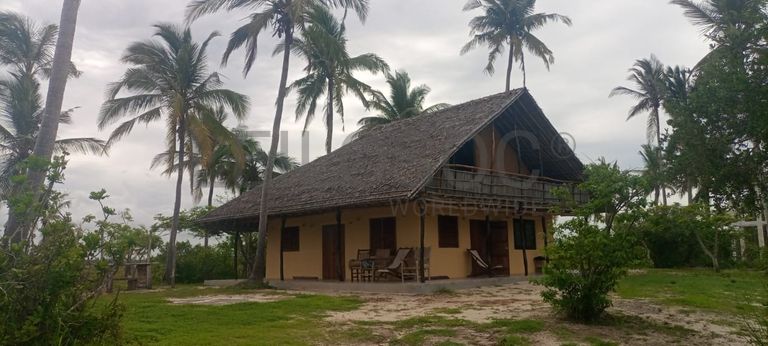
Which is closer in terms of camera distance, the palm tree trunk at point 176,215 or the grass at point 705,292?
the grass at point 705,292

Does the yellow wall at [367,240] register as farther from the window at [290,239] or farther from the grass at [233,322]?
the grass at [233,322]

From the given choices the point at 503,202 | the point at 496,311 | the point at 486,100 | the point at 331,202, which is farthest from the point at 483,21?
the point at 496,311

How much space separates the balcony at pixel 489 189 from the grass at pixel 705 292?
98.5 inches

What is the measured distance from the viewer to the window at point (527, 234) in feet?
60.8

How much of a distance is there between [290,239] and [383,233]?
4195 millimetres

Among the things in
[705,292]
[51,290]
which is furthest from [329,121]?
[51,290]

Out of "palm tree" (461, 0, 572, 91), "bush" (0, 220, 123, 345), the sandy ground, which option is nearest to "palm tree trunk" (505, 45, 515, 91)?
"palm tree" (461, 0, 572, 91)

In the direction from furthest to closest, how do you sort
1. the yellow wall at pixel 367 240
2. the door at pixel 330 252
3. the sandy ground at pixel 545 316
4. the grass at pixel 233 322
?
the door at pixel 330 252 → the yellow wall at pixel 367 240 → the sandy ground at pixel 545 316 → the grass at pixel 233 322

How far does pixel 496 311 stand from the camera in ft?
31.1

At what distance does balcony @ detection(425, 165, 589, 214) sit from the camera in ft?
46.4

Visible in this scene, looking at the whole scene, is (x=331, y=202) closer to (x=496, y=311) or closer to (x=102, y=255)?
(x=496, y=311)

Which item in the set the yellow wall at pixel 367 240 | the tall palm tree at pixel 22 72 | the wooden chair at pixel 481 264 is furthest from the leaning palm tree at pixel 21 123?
the wooden chair at pixel 481 264

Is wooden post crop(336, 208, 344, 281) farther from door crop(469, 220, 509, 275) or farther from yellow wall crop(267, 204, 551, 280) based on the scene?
door crop(469, 220, 509, 275)

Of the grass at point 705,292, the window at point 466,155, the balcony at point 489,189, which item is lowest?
the grass at point 705,292
